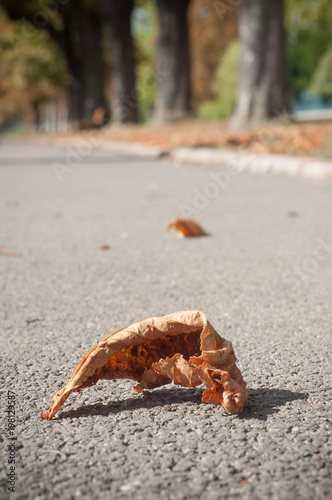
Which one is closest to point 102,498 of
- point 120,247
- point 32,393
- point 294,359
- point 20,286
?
point 32,393

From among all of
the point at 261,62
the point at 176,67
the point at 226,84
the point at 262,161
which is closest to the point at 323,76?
the point at 226,84

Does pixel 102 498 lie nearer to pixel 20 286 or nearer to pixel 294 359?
pixel 294 359

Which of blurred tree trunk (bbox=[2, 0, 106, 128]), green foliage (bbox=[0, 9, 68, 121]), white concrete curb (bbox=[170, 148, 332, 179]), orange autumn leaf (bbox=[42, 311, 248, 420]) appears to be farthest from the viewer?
green foliage (bbox=[0, 9, 68, 121])

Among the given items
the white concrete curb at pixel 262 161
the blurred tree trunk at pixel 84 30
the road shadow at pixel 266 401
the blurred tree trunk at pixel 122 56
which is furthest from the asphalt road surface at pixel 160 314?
the blurred tree trunk at pixel 84 30

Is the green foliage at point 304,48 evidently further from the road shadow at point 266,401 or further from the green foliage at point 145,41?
the road shadow at point 266,401

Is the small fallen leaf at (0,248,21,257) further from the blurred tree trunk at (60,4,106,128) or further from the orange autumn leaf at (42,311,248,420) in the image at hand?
the blurred tree trunk at (60,4,106,128)

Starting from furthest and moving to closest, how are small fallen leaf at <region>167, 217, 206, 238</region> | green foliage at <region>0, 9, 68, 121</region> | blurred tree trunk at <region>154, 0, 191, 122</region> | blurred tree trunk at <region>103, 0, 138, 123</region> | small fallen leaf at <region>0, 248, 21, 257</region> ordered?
green foliage at <region>0, 9, 68, 121</region>, blurred tree trunk at <region>103, 0, 138, 123</region>, blurred tree trunk at <region>154, 0, 191, 122</region>, small fallen leaf at <region>167, 217, 206, 238</region>, small fallen leaf at <region>0, 248, 21, 257</region>

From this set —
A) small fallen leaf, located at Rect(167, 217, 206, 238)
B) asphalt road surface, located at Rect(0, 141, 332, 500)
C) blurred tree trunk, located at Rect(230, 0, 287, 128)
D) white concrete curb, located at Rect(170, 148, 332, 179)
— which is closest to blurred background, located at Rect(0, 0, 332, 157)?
blurred tree trunk, located at Rect(230, 0, 287, 128)
